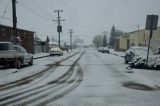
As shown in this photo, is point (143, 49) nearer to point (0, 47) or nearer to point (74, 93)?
point (0, 47)

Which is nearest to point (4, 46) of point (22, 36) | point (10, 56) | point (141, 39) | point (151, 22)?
point (10, 56)

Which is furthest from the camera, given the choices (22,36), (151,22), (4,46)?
(22,36)

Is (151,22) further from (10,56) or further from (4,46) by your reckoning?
(4,46)

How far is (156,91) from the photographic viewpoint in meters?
9.84

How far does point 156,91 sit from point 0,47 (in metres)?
14.0

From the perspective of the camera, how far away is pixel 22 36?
5081 cm

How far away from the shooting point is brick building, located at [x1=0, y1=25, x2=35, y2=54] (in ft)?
135

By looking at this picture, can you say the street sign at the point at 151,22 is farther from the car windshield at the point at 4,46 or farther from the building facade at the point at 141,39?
the building facade at the point at 141,39

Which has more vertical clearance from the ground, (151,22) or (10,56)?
(151,22)

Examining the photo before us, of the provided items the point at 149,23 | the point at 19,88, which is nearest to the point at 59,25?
the point at 149,23

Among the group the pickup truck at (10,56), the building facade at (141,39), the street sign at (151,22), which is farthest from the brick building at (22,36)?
the street sign at (151,22)

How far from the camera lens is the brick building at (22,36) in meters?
41.3

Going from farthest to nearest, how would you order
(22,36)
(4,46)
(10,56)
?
(22,36) < (4,46) < (10,56)

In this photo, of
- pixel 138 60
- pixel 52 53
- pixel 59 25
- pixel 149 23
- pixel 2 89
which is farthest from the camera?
pixel 59 25
